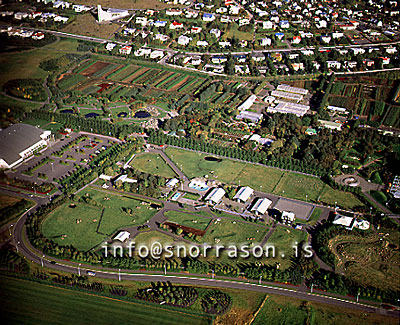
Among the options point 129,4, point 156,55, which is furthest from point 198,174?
point 129,4

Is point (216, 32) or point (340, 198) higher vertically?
point (216, 32)

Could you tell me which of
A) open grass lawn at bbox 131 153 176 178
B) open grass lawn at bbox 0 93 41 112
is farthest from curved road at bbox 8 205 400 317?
open grass lawn at bbox 0 93 41 112

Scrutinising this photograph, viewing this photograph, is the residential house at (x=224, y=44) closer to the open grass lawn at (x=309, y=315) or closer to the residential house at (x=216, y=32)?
the residential house at (x=216, y=32)

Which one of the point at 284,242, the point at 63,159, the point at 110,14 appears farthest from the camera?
the point at 110,14

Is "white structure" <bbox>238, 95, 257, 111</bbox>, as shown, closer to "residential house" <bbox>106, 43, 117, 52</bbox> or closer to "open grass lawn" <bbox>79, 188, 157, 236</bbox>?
"open grass lawn" <bbox>79, 188, 157, 236</bbox>

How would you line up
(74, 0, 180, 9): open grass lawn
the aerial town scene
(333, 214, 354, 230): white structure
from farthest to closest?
(74, 0, 180, 9): open grass lawn
(333, 214, 354, 230): white structure
the aerial town scene

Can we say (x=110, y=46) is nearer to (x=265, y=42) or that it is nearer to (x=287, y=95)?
(x=265, y=42)
